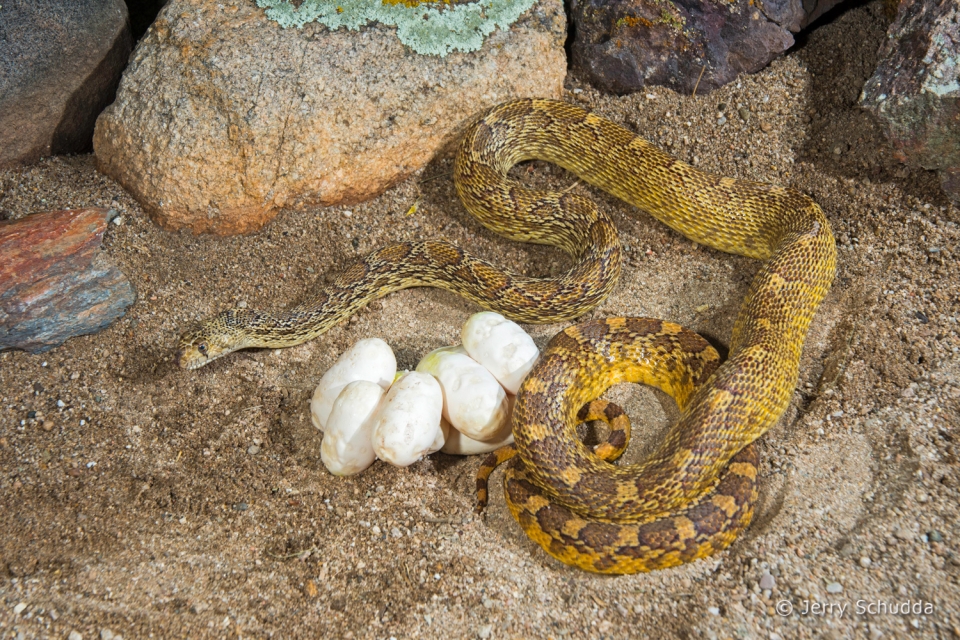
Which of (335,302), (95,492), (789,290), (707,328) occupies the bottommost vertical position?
(95,492)

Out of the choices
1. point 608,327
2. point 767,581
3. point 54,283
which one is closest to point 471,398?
point 608,327

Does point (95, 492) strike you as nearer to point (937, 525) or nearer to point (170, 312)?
point (170, 312)

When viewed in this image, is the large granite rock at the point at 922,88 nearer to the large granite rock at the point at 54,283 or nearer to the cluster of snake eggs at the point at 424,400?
the cluster of snake eggs at the point at 424,400

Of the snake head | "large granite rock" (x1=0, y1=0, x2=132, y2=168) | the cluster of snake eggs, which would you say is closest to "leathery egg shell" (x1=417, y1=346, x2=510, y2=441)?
the cluster of snake eggs

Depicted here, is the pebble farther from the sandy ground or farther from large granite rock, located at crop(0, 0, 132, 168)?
large granite rock, located at crop(0, 0, 132, 168)

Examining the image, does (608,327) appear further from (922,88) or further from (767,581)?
(922,88)

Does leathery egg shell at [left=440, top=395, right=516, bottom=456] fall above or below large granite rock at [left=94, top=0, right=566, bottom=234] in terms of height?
below

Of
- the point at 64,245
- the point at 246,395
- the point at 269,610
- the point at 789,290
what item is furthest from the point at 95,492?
the point at 789,290
